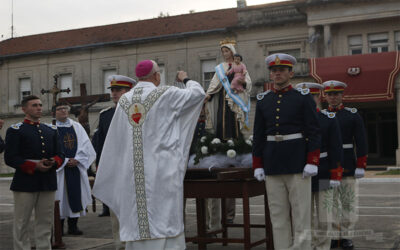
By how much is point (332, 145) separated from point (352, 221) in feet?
4.57

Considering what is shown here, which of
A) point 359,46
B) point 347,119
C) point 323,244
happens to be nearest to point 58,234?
point 323,244

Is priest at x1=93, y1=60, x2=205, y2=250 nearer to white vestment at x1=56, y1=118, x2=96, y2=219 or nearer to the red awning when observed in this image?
white vestment at x1=56, y1=118, x2=96, y2=219

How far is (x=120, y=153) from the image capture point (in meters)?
6.21

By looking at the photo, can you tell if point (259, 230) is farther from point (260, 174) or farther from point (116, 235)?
point (260, 174)

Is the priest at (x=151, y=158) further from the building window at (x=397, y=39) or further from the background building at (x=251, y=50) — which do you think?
the building window at (x=397, y=39)

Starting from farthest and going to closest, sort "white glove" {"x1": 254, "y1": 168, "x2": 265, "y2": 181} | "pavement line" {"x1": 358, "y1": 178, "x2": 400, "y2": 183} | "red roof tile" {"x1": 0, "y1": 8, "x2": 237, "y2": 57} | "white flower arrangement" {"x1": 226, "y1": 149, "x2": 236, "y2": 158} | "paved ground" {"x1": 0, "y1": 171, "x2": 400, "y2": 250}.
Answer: "red roof tile" {"x1": 0, "y1": 8, "x2": 237, "y2": 57}
"pavement line" {"x1": 358, "y1": 178, "x2": 400, "y2": 183}
"paved ground" {"x1": 0, "y1": 171, "x2": 400, "y2": 250}
"white flower arrangement" {"x1": 226, "y1": 149, "x2": 236, "y2": 158}
"white glove" {"x1": 254, "y1": 168, "x2": 265, "y2": 181}

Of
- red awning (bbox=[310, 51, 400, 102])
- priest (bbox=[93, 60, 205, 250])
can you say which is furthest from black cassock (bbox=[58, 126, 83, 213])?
red awning (bbox=[310, 51, 400, 102])

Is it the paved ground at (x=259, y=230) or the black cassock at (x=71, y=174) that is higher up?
the black cassock at (x=71, y=174)

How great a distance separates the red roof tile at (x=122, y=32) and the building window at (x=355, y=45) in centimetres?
785

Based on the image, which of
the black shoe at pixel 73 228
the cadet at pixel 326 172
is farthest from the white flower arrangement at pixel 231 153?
the black shoe at pixel 73 228

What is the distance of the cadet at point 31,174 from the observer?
A: 696 cm

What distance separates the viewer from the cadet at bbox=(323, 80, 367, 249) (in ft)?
25.1

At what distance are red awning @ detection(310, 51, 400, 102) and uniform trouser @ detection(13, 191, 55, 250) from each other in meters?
25.9

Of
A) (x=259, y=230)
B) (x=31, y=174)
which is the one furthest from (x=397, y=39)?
(x=31, y=174)
